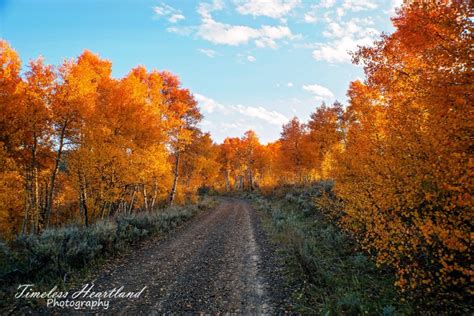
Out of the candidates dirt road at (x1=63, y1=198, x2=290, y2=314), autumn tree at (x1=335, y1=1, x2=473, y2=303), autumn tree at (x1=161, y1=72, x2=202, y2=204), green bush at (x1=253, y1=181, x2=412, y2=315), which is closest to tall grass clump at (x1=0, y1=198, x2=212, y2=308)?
dirt road at (x1=63, y1=198, x2=290, y2=314)

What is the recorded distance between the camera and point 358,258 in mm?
8125

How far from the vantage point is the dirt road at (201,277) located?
6.24 metres

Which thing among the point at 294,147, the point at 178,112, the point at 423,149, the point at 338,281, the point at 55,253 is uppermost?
the point at 178,112

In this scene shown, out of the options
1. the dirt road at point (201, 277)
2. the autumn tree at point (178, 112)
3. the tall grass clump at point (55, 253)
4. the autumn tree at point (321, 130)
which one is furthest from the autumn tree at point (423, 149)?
the autumn tree at point (321, 130)

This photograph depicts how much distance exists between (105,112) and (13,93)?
4.40 m

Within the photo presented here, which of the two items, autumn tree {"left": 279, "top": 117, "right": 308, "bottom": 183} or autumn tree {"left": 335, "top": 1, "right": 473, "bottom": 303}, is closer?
autumn tree {"left": 335, "top": 1, "right": 473, "bottom": 303}

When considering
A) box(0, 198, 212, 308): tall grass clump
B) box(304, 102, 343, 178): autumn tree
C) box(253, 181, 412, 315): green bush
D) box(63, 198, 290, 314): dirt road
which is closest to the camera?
box(253, 181, 412, 315): green bush

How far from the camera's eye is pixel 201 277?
805cm

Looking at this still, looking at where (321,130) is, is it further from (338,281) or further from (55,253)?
(55,253)

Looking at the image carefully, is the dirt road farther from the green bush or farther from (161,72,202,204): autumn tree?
(161,72,202,204): autumn tree

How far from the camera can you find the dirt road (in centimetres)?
624

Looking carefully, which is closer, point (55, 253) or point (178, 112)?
point (55, 253)

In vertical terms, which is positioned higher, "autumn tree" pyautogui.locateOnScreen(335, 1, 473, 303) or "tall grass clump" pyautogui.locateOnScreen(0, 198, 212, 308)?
"autumn tree" pyautogui.locateOnScreen(335, 1, 473, 303)

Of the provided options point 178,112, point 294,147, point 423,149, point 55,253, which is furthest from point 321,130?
point 55,253
